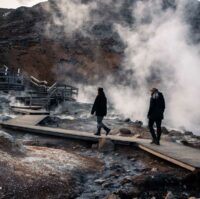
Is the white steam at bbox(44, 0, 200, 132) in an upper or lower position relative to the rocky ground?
upper

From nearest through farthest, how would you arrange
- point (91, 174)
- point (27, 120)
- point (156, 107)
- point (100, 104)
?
1. point (91, 174)
2. point (156, 107)
3. point (100, 104)
4. point (27, 120)

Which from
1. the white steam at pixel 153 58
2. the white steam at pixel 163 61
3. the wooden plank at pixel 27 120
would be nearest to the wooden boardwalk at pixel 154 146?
the wooden plank at pixel 27 120

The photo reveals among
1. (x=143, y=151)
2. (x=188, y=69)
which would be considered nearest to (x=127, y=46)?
(x=188, y=69)

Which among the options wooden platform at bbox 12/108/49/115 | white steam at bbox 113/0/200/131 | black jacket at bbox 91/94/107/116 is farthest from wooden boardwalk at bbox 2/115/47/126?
white steam at bbox 113/0/200/131

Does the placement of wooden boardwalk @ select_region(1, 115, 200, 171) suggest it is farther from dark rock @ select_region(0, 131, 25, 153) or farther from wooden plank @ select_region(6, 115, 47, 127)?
dark rock @ select_region(0, 131, 25, 153)

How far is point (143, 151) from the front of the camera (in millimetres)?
12094

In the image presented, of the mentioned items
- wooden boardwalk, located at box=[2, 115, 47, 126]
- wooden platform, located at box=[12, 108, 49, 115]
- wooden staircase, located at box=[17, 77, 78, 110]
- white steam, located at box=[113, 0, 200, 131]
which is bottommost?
wooden boardwalk, located at box=[2, 115, 47, 126]

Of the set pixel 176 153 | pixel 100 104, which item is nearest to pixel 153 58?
pixel 100 104

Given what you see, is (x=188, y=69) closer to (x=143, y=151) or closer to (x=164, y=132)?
(x=164, y=132)

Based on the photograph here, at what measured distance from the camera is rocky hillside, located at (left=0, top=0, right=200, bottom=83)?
40.4 meters

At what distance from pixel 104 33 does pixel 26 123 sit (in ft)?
Answer: 95.6

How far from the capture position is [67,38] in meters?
43.6

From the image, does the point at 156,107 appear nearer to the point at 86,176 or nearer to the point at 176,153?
the point at 176,153

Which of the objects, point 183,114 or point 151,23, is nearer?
point 183,114
